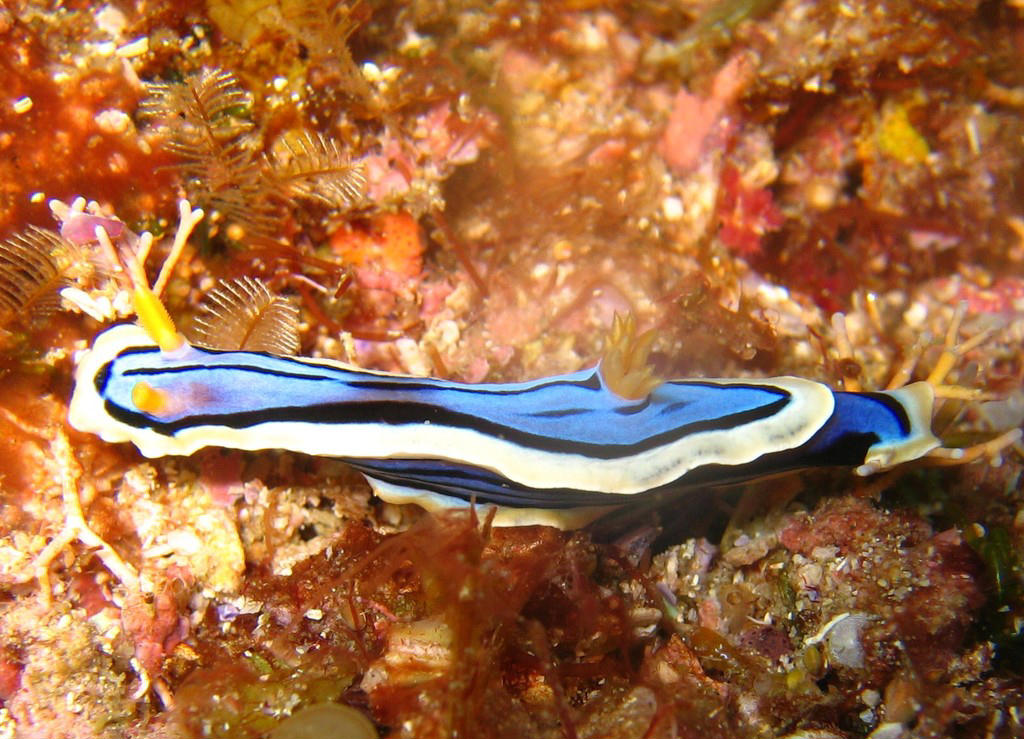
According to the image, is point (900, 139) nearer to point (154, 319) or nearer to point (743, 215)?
point (743, 215)

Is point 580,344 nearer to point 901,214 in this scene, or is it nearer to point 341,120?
point 341,120

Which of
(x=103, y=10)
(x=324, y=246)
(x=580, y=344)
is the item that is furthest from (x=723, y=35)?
(x=103, y=10)

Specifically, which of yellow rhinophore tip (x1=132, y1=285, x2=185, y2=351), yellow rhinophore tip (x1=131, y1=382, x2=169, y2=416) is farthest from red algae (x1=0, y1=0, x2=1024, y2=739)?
yellow rhinophore tip (x1=131, y1=382, x2=169, y2=416)

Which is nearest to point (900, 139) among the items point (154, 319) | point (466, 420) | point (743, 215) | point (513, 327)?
point (743, 215)

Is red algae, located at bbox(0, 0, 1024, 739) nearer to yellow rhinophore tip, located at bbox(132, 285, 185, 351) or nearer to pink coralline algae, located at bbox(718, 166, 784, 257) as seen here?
pink coralline algae, located at bbox(718, 166, 784, 257)

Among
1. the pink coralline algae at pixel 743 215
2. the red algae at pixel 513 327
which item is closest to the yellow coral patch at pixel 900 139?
the red algae at pixel 513 327

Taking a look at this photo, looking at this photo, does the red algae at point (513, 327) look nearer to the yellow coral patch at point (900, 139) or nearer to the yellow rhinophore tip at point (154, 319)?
the yellow coral patch at point (900, 139)
